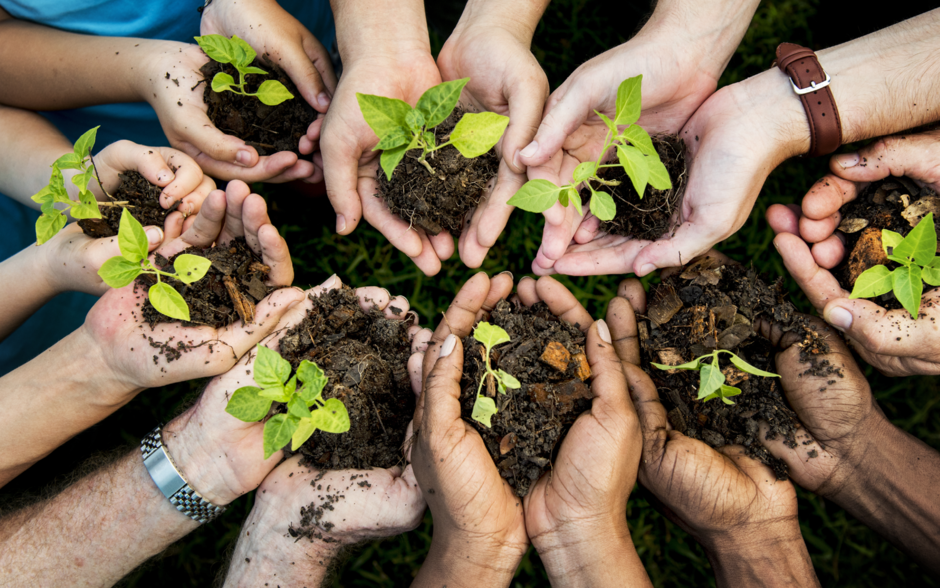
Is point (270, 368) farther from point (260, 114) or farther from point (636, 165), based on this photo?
point (636, 165)

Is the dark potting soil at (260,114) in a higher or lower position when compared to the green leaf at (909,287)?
higher

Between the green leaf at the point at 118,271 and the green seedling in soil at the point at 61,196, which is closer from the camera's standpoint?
the green leaf at the point at 118,271

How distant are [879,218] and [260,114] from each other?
311 cm

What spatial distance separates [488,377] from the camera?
2160 millimetres

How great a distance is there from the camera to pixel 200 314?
2365 millimetres

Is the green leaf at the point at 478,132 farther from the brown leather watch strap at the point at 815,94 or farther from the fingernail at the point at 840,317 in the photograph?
the fingernail at the point at 840,317

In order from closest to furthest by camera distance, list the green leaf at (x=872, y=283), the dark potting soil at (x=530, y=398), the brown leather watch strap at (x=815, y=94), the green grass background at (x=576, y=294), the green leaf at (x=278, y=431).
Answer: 1. the green leaf at (x=278, y=431)
2. the green leaf at (x=872, y=283)
3. the dark potting soil at (x=530, y=398)
4. the brown leather watch strap at (x=815, y=94)
5. the green grass background at (x=576, y=294)

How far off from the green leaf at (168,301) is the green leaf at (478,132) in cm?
129

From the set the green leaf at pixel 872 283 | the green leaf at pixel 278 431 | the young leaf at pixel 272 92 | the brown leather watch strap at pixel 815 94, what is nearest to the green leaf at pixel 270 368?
the green leaf at pixel 278 431

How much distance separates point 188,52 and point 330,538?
2548 millimetres

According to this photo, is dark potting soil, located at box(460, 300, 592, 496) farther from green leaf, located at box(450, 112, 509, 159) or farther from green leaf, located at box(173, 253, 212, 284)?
green leaf, located at box(173, 253, 212, 284)

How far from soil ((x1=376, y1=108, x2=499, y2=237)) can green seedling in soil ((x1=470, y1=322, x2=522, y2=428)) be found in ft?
2.35

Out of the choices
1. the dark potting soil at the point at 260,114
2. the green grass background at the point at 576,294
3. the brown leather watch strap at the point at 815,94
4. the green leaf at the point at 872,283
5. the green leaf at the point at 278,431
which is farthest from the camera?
the green grass background at the point at 576,294

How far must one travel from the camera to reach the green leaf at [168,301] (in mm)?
1966
